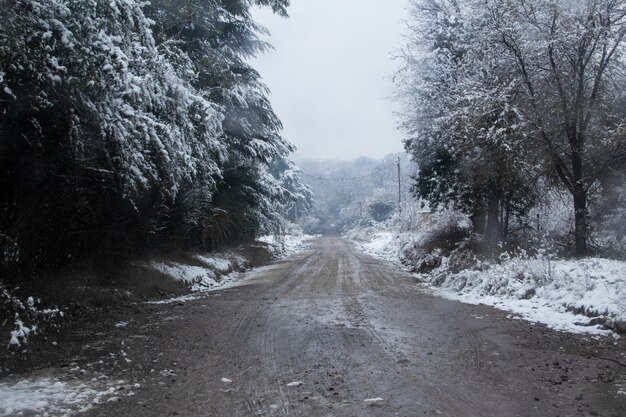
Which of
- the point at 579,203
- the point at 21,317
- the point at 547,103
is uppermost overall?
the point at 547,103

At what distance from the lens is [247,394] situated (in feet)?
15.6

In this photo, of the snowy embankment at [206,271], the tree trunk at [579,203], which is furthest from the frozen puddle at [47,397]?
the tree trunk at [579,203]

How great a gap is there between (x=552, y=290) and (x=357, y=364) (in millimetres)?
5082

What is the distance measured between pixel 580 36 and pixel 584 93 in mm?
1623

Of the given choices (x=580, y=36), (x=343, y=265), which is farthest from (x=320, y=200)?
(x=580, y=36)

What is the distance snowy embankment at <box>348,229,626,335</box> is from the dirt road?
1.95ft

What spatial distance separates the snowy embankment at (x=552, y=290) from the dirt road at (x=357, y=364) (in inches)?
23.4

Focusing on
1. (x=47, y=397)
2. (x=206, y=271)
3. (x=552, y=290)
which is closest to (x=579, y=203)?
(x=552, y=290)

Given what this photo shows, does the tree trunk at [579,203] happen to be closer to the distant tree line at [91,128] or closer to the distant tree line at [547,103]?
the distant tree line at [547,103]

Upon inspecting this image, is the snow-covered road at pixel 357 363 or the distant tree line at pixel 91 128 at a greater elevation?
the distant tree line at pixel 91 128

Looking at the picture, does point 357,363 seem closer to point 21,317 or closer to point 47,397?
point 47,397

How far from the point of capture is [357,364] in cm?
565

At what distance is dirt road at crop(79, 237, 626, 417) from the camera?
441 centimetres

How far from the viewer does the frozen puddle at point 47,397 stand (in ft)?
14.1
